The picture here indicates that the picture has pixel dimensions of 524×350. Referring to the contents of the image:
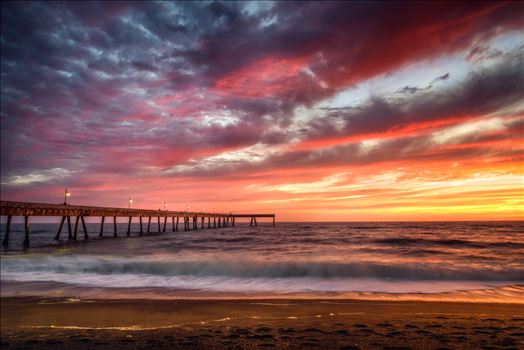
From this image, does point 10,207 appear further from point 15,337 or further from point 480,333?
point 480,333

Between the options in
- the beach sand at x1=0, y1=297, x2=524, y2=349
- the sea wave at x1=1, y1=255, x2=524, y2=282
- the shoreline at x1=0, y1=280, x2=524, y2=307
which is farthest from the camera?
the sea wave at x1=1, y1=255, x2=524, y2=282

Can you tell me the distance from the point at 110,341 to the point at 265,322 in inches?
103

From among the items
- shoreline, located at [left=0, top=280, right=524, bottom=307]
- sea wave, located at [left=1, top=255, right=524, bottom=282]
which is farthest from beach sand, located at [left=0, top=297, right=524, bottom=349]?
sea wave, located at [left=1, top=255, right=524, bottom=282]

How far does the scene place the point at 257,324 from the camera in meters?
6.14

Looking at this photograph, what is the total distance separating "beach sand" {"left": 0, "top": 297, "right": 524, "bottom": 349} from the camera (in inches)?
199

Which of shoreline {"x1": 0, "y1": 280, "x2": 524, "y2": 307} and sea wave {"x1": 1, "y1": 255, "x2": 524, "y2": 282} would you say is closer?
shoreline {"x1": 0, "y1": 280, "x2": 524, "y2": 307}

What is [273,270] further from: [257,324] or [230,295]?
[257,324]

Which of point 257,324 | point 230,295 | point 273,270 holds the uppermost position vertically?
point 257,324

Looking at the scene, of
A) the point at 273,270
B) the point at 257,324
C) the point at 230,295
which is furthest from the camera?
the point at 273,270

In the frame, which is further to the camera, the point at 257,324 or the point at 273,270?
the point at 273,270

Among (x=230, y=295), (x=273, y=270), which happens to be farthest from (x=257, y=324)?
(x=273, y=270)

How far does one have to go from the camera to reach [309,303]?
825 cm

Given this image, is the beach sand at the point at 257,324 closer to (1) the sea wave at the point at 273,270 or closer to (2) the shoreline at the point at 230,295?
(2) the shoreline at the point at 230,295

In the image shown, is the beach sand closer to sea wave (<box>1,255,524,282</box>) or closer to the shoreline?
the shoreline
